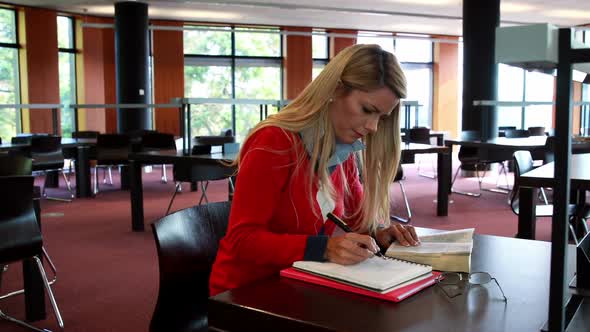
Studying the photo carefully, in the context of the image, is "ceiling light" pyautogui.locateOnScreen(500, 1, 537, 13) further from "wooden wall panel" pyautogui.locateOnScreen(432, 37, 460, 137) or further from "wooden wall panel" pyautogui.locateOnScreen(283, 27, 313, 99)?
"wooden wall panel" pyautogui.locateOnScreen(283, 27, 313, 99)

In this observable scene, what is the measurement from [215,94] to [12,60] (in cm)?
385

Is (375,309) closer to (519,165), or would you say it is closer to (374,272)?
(374,272)

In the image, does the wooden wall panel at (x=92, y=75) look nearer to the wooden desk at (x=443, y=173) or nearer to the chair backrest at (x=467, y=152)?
the chair backrest at (x=467, y=152)

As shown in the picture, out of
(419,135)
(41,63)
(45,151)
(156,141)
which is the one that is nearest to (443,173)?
(419,135)

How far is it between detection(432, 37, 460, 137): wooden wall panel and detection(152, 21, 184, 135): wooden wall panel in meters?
5.93

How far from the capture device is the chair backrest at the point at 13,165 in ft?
11.0

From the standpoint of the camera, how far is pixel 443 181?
224 inches

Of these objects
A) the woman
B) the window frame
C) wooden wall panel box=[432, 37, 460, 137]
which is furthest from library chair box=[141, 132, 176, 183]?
wooden wall panel box=[432, 37, 460, 137]

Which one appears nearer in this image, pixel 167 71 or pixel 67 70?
pixel 67 70

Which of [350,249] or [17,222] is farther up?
[350,249]

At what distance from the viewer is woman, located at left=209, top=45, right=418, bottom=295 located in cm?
134

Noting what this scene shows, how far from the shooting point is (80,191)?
23.0 ft

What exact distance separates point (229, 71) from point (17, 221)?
9.92m

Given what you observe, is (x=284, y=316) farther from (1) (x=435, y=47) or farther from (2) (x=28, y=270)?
(1) (x=435, y=47)
